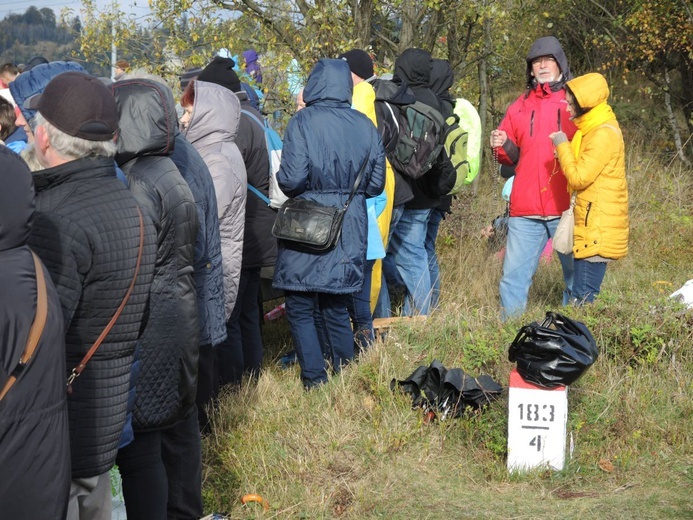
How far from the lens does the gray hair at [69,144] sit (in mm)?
3111

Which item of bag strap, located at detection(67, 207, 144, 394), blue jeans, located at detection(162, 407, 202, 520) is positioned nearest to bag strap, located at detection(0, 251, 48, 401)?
bag strap, located at detection(67, 207, 144, 394)

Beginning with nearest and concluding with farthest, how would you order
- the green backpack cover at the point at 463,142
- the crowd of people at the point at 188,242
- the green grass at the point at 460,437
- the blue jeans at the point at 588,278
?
the crowd of people at the point at 188,242
the green grass at the point at 460,437
the blue jeans at the point at 588,278
the green backpack cover at the point at 463,142

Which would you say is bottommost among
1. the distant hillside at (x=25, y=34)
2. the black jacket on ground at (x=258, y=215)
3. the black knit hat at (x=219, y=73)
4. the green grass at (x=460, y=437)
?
the green grass at (x=460, y=437)

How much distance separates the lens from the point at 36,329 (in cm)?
243

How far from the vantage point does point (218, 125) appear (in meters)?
5.13

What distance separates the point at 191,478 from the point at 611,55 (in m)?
11.6

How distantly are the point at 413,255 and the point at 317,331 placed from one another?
156 cm

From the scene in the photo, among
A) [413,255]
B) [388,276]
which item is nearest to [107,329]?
[413,255]

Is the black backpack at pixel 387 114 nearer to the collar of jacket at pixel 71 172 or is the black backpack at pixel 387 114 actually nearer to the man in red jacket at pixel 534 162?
the man in red jacket at pixel 534 162

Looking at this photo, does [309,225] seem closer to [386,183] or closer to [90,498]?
[386,183]

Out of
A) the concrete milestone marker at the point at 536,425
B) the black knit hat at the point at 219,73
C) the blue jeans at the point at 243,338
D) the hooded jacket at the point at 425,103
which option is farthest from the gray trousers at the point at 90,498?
the hooded jacket at the point at 425,103

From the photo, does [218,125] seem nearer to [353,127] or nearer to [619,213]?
[353,127]

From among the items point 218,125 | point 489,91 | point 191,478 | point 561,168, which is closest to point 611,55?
point 489,91

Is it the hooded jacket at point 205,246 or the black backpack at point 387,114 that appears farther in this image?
the black backpack at point 387,114
